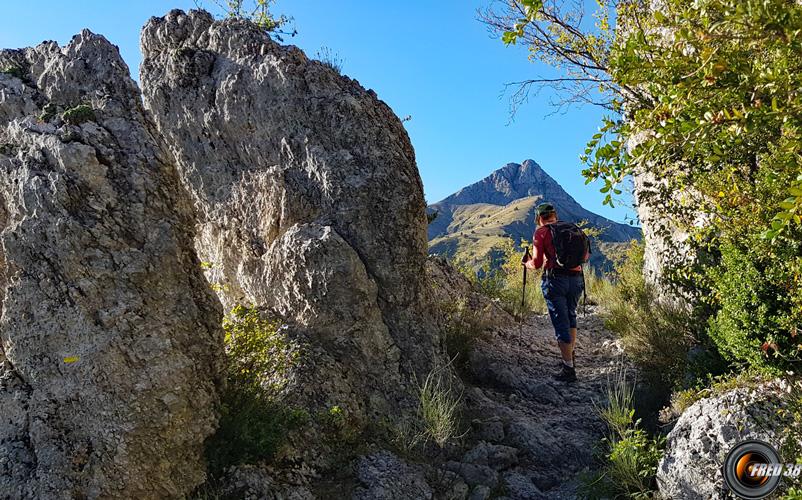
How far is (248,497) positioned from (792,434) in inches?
174

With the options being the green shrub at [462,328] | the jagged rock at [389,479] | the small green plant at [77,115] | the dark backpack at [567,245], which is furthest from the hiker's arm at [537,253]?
the small green plant at [77,115]

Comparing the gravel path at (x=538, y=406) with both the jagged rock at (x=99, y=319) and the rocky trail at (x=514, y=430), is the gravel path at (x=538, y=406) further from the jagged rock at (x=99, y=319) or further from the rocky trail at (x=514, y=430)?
the jagged rock at (x=99, y=319)

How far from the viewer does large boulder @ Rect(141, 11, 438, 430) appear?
577cm

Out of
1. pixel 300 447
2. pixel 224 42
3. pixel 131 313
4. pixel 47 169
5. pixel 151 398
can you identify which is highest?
pixel 224 42

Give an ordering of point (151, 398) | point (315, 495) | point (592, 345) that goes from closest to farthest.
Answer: point (151, 398) → point (315, 495) → point (592, 345)

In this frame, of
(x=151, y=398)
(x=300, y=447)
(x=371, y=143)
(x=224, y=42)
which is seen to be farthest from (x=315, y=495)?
(x=224, y=42)

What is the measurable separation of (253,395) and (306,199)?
262 centimetres

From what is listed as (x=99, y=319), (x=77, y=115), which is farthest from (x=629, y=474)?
(x=77, y=115)

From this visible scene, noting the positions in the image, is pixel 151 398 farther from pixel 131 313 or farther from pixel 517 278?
pixel 517 278

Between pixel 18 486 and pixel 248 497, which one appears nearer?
pixel 18 486

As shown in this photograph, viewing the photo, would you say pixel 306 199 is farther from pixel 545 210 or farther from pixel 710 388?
pixel 710 388

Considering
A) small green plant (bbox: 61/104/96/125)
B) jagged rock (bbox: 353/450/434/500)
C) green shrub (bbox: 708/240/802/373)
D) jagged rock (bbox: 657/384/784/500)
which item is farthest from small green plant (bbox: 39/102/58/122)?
green shrub (bbox: 708/240/802/373)

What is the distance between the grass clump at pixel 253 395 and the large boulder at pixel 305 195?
0.92ft

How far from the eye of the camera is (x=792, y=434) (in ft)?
13.3
